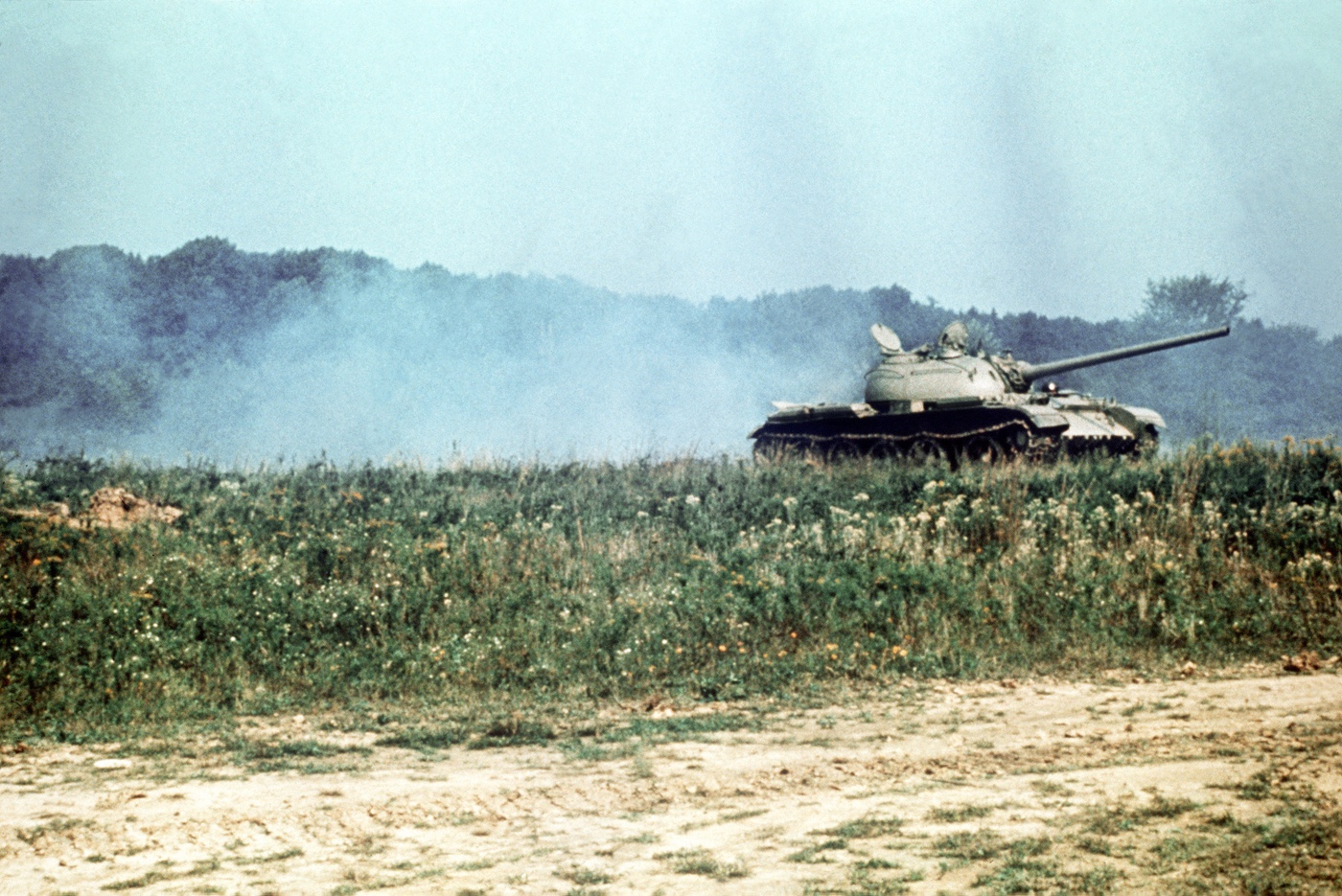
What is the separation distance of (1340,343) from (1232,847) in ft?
135

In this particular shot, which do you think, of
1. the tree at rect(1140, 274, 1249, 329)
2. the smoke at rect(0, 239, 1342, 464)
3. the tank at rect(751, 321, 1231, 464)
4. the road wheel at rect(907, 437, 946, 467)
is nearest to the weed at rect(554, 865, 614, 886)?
the tank at rect(751, 321, 1231, 464)

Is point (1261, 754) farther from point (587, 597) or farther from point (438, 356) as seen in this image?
point (438, 356)

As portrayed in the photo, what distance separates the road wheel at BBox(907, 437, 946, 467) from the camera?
1775 cm

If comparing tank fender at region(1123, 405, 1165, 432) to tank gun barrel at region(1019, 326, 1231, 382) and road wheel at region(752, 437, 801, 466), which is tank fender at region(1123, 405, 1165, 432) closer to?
tank gun barrel at region(1019, 326, 1231, 382)

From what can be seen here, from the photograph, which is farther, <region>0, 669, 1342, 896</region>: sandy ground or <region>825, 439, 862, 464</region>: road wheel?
<region>825, 439, 862, 464</region>: road wheel

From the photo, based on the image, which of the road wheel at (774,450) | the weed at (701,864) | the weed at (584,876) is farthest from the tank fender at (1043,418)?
the weed at (584,876)

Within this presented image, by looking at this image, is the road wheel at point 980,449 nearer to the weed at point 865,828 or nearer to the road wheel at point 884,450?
the road wheel at point 884,450

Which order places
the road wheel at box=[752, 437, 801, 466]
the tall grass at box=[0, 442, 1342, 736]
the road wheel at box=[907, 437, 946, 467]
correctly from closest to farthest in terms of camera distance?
the tall grass at box=[0, 442, 1342, 736], the road wheel at box=[907, 437, 946, 467], the road wheel at box=[752, 437, 801, 466]

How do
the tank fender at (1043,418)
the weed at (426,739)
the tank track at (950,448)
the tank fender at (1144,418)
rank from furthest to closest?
the tank fender at (1144,418) < the tank track at (950,448) < the tank fender at (1043,418) < the weed at (426,739)

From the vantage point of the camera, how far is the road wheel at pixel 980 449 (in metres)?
17.4

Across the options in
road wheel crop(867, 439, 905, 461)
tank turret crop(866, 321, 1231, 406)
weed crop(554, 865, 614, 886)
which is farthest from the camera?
road wheel crop(867, 439, 905, 461)

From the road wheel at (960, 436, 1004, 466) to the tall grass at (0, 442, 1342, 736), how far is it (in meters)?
3.81

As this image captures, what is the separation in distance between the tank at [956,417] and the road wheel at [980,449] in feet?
0.04

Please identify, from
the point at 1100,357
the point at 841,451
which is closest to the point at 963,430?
the point at 841,451
